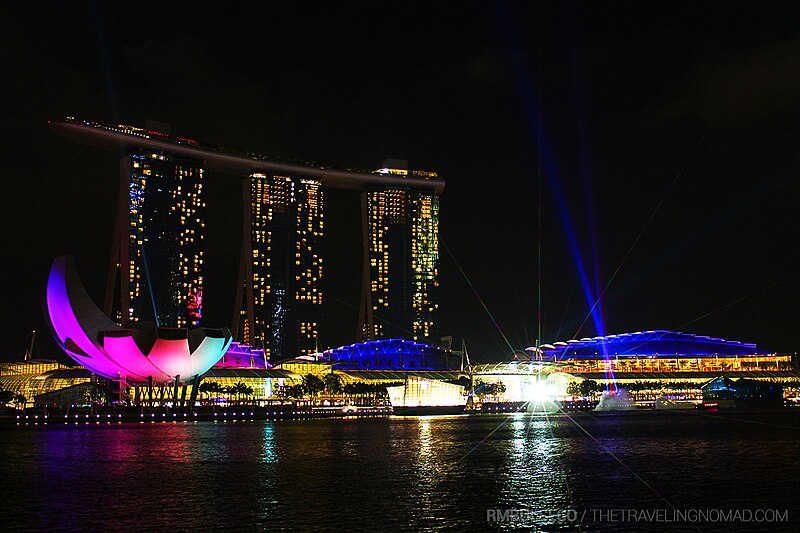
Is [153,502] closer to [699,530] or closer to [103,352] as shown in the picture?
[699,530]

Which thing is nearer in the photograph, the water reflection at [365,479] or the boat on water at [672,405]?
the water reflection at [365,479]

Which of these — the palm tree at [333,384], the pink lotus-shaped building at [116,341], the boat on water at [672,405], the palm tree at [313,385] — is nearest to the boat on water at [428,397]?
the palm tree at [313,385]

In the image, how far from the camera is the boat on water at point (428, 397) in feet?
472

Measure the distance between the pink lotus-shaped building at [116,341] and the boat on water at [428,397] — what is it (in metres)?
39.3

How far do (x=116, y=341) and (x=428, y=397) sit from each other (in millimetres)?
56349

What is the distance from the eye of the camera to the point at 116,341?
107625 mm

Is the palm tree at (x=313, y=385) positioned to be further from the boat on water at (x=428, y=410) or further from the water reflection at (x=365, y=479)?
the water reflection at (x=365, y=479)

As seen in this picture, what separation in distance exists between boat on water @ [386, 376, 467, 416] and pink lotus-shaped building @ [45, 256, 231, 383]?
129ft

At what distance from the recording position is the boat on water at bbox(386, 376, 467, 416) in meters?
144

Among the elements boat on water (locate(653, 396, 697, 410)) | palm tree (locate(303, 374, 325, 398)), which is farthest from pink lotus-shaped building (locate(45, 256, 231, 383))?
boat on water (locate(653, 396, 697, 410))

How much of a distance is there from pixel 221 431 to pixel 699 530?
6305 centimetres

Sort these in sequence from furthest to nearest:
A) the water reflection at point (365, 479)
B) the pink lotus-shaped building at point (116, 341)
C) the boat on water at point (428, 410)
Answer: the boat on water at point (428, 410) → the pink lotus-shaped building at point (116, 341) → the water reflection at point (365, 479)

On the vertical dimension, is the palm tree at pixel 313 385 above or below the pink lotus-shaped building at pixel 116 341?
below

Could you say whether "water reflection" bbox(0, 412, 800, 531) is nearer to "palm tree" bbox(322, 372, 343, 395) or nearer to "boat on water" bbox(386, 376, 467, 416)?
"boat on water" bbox(386, 376, 467, 416)
